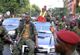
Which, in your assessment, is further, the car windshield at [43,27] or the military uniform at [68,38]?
the car windshield at [43,27]

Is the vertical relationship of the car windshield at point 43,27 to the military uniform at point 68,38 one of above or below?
below

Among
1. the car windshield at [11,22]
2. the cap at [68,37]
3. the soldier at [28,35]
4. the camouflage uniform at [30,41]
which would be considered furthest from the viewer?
the car windshield at [11,22]

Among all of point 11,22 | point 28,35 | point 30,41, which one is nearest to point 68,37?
point 30,41

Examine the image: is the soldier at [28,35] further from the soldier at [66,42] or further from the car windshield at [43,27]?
the soldier at [66,42]

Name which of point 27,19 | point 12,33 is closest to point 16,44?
point 27,19

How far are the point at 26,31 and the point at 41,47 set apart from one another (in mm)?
905

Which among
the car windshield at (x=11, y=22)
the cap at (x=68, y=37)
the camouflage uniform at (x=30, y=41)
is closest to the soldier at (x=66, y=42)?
the cap at (x=68, y=37)

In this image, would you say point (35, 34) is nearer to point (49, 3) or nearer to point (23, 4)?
point (49, 3)

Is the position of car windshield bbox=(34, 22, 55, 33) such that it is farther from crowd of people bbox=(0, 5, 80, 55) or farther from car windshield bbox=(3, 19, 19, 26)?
car windshield bbox=(3, 19, 19, 26)

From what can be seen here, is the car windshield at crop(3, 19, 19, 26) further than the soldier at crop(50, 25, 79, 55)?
Yes

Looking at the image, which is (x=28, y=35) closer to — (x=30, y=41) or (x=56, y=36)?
(x=30, y=41)

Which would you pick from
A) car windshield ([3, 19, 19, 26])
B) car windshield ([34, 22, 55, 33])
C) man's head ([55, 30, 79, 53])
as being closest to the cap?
man's head ([55, 30, 79, 53])

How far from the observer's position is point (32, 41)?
4352mm

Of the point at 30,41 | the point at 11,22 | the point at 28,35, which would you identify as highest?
the point at 11,22
